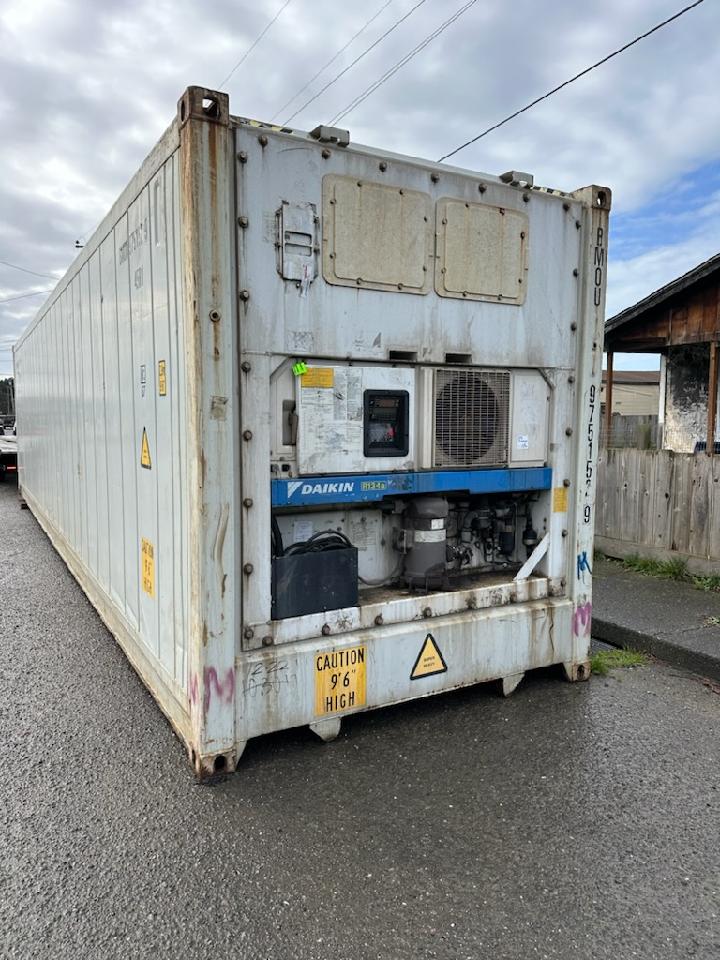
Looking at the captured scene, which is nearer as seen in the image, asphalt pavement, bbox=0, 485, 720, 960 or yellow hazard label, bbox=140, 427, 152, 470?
asphalt pavement, bbox=0, 485, 720, 960

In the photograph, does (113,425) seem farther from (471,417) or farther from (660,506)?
(660,506)

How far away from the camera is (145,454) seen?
12.9 feet

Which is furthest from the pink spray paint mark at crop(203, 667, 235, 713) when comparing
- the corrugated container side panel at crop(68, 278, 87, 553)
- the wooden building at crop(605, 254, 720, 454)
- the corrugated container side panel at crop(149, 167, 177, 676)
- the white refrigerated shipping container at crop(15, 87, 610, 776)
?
the wooden building at crop(605, 254, 720, 454)

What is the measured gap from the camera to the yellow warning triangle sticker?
Answer: 3680 mm

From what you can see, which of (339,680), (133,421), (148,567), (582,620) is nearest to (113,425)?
(133,421)

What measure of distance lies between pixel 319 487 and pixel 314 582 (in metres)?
0.49

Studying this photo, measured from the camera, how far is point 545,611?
13.4 feet

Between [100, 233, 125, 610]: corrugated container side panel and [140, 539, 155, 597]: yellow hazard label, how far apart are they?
0.68 metres

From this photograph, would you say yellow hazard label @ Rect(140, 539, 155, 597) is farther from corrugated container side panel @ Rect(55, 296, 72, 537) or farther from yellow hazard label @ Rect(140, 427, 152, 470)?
corrugated container side panel @ Rect(55, 296, 72, 537)

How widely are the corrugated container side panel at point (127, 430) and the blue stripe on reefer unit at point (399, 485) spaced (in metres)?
1.31

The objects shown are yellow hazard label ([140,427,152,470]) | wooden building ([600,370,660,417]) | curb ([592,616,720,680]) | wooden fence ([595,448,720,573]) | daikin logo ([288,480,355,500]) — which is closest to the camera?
daikin logo ([288,480,355,500])

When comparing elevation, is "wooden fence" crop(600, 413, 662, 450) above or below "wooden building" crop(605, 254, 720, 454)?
below

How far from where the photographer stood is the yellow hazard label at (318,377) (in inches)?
130

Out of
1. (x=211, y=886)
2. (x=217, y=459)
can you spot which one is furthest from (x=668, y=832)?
(x=217, y=459)
